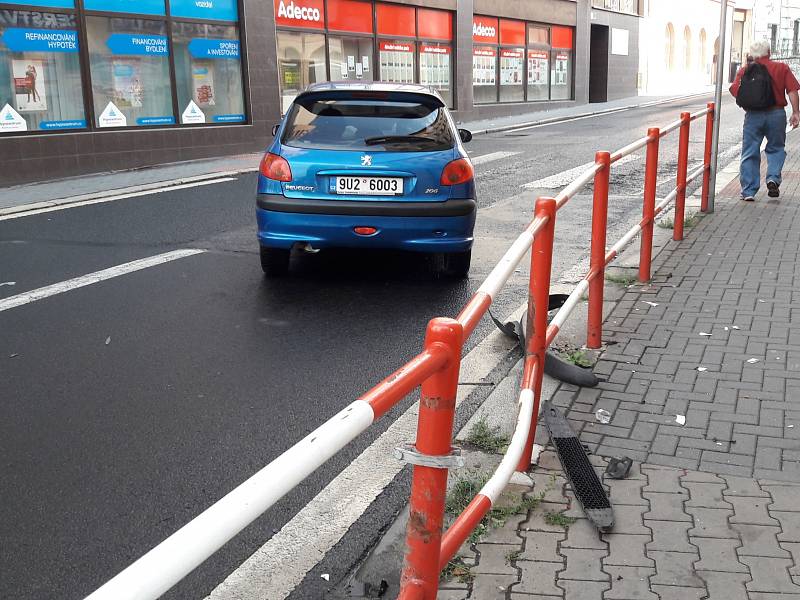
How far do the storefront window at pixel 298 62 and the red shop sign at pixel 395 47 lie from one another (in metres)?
2.79

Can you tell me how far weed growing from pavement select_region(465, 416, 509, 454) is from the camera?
395 centimetres

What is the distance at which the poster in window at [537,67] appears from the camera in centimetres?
3241

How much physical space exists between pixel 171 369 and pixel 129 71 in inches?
507

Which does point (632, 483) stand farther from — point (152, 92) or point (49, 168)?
point (152, 92)

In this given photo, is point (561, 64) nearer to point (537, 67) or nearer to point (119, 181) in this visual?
point (537, 67)

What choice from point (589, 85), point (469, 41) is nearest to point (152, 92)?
point (469, 41)

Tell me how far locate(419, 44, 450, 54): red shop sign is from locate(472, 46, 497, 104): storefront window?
1.57 meters

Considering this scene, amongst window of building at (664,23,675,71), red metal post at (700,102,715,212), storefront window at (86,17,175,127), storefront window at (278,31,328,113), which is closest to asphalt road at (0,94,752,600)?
red metal post at (700,102,715,212)

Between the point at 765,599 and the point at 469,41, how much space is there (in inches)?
1052

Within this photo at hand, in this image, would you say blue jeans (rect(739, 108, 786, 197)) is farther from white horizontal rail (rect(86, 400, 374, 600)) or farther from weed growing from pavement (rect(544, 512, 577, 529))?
white horizontal rail (rect(86, 400, 374, 600))

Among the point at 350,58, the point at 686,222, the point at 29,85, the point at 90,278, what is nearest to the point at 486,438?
the point at 90,278

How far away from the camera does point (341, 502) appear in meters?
3.60

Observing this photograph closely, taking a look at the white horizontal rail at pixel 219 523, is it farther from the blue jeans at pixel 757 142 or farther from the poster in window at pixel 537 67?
the poster in window at pixel 537 67

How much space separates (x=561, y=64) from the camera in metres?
34.9
